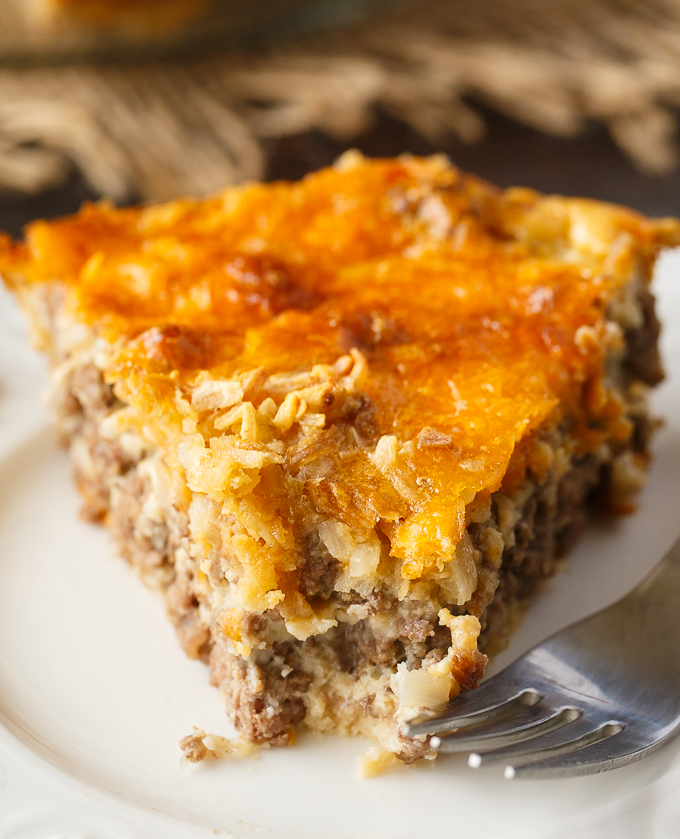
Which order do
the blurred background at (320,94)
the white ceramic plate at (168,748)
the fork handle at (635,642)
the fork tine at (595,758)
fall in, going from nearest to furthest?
the fork tine at (595,758) < the white ceramic plate at (168,748) < the fork handle at (635,642) < the blurred background at (320,94)

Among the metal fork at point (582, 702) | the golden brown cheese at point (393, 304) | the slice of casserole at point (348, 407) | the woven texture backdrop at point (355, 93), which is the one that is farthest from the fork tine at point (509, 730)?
the woven texture backdrop at point (355, 93)

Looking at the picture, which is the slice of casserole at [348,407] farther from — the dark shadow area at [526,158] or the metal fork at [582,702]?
the dark shadow area at [526,158]

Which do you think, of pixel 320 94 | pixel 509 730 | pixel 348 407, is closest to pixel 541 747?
pixel 509 730

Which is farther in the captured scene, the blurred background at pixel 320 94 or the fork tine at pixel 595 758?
the blurred background at pixel 320 94

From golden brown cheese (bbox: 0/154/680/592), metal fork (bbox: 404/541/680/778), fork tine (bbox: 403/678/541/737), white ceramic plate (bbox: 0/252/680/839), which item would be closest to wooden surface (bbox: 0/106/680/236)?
golden brown cheese (bbox: 0/154/680/592)

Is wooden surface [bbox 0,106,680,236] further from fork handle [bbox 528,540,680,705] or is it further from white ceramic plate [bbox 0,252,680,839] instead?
fork handle [bbox 528,540,680,705]

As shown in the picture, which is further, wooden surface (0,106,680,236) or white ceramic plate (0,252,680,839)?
wooden surface (0,106,680,236)

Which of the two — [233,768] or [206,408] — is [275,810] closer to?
[233,768]

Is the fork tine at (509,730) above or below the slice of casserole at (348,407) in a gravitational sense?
below
